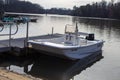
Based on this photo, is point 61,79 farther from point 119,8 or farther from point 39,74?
point 119,8

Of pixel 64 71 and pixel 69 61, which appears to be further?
pixel 69 61

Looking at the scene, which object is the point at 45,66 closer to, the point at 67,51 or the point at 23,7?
the point at 67,51

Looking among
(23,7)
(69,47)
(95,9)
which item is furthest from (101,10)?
(69,47)

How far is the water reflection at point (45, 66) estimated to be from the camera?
42.8 feet

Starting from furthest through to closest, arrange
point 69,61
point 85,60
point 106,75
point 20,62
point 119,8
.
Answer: point 119,8 < point 85,60 < point 69,61 < point 20,62 < point 106,75

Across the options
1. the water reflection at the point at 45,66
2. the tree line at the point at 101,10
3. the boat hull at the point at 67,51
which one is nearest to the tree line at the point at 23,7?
the tree line at the point at 101,10

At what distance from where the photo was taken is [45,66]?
47.4 ft

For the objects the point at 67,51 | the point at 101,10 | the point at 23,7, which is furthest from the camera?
the point at 23,7

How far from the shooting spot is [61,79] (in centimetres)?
1259

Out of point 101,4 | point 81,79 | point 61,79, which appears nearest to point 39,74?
point 61,79

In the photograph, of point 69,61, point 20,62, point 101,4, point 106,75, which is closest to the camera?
point 106,75

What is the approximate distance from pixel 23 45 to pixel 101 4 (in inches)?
4710

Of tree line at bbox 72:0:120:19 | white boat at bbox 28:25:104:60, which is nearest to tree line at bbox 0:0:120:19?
tree line at bbox 72:0:120:19

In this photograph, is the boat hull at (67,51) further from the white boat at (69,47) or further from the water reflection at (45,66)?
the water reflection at (45,66)
